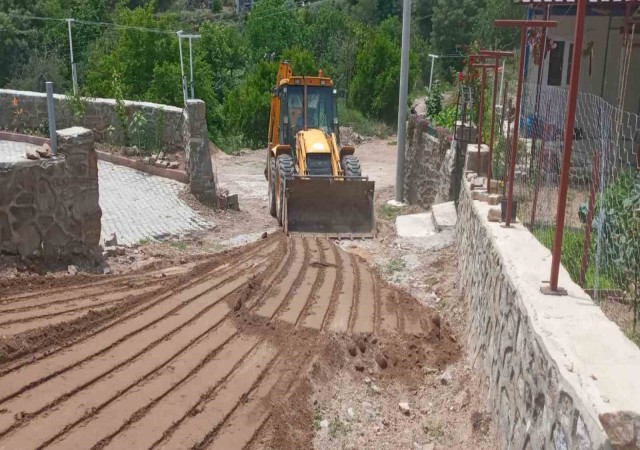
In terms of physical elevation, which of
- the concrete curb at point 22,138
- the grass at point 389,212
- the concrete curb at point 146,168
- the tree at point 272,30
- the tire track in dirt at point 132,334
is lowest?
the grass at point 389,212

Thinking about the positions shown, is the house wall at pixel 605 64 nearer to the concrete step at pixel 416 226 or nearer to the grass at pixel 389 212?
the grass at pixel 389 212

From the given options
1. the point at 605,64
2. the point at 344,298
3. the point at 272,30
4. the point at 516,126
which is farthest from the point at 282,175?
the point at 272,30

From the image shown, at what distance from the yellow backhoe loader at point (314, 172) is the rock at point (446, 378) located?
6.20m

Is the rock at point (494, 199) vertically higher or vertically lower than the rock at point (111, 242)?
higher

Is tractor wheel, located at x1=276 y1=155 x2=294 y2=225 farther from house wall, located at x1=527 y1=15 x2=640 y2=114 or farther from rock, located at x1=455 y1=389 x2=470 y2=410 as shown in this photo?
rock, located at x1=455 y1=389 x2=470 y2=410

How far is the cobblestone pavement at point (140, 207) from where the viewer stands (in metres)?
11.6

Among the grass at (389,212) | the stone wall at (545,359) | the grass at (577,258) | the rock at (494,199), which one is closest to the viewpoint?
the stone wall at (545,359)

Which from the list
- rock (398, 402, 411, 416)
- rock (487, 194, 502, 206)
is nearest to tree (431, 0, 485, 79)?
rock (487, 194, 502, 206)

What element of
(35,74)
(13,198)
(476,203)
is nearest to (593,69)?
(476,203)

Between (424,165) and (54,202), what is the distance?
10712mm

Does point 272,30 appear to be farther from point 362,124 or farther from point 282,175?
point 282,175

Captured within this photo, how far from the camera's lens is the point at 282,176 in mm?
13117

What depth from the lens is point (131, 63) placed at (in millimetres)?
31078

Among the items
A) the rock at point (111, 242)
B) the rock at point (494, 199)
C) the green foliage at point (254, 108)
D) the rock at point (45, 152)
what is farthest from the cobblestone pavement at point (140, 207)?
the green foliage at point (254, 108)
